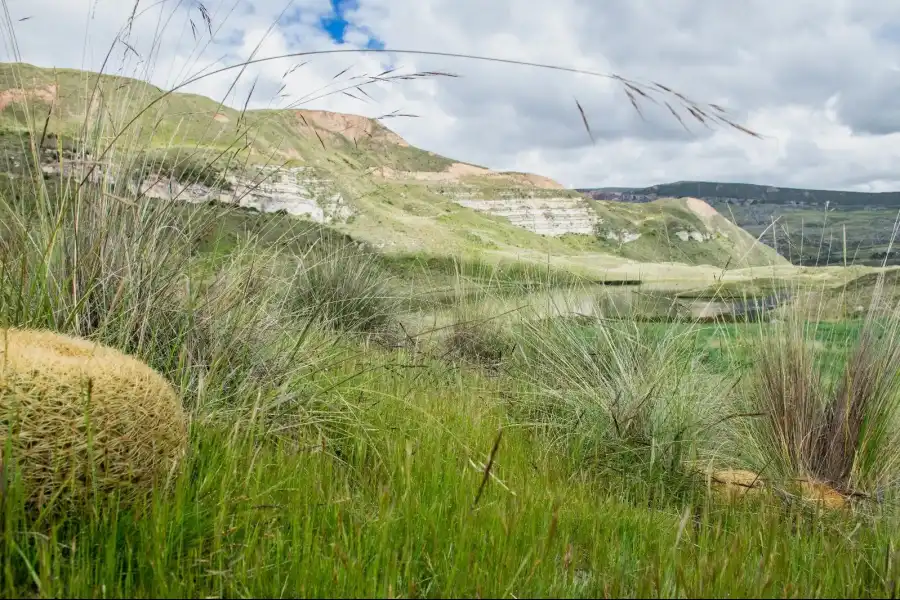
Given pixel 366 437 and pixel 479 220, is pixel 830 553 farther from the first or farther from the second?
pixel 479 220

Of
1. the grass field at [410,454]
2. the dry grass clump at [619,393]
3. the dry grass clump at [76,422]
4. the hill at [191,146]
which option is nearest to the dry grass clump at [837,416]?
the grass field at [410,454]

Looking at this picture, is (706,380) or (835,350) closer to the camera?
(835,350)

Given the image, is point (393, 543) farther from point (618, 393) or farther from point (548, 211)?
point (548, 211)

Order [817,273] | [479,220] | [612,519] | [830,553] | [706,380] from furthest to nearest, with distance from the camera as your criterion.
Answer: [479,220]
[706,380]
[817,273]
[612,519]
[830,553]

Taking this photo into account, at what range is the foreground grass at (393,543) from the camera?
4.61 ft

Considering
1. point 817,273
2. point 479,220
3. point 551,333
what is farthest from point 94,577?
point 479,220

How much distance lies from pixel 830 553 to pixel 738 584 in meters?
0.82

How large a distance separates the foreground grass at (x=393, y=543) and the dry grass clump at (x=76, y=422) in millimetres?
84

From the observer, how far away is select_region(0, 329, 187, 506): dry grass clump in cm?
161

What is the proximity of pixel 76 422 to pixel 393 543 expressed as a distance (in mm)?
865

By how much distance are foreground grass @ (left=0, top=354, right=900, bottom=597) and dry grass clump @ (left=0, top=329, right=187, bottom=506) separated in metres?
0.08

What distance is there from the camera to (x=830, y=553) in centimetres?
205

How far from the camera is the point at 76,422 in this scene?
65.0 inches

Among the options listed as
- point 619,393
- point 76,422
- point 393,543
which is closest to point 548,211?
point 619,393
